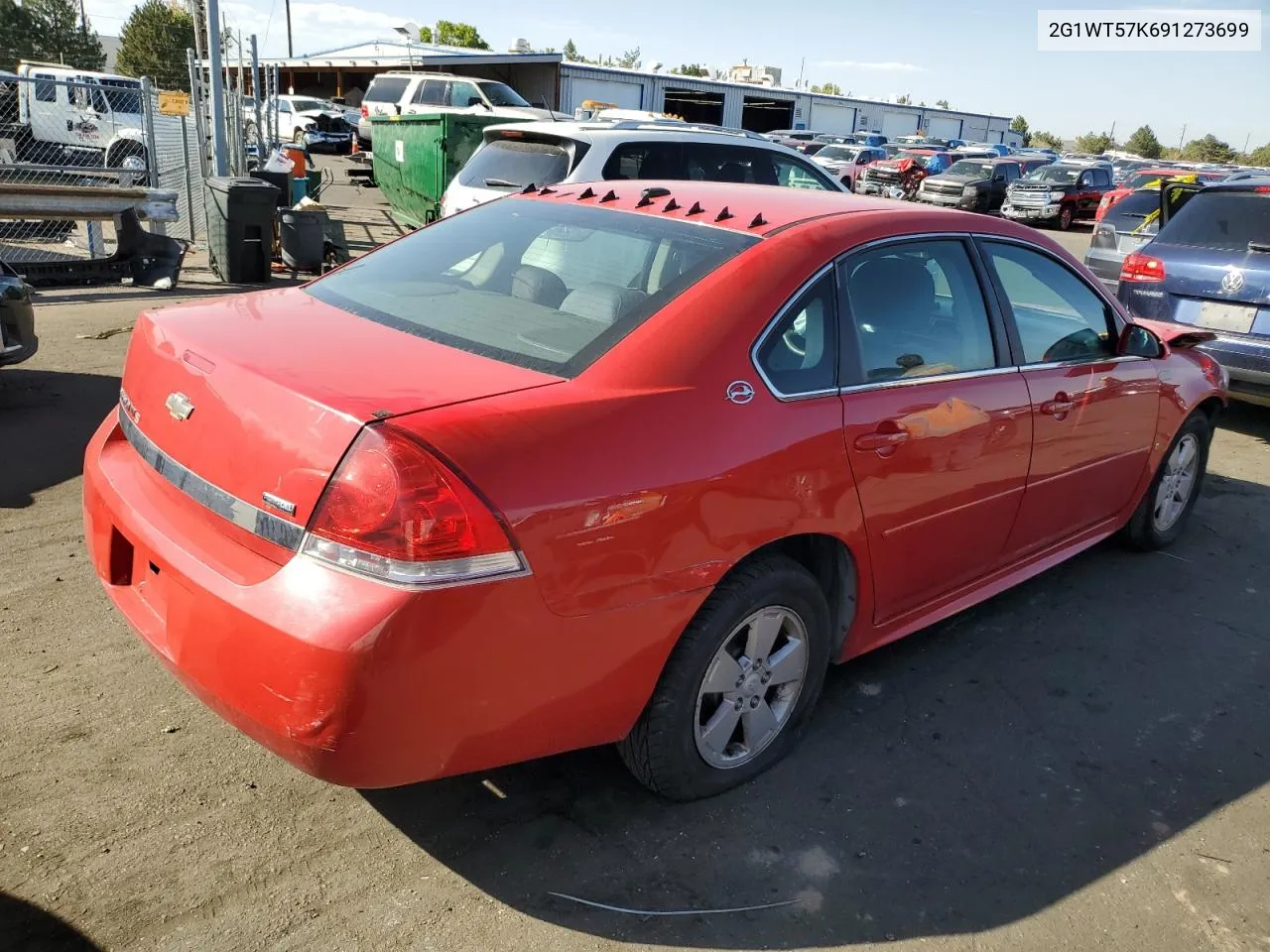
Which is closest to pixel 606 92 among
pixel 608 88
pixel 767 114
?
pixel 608 88

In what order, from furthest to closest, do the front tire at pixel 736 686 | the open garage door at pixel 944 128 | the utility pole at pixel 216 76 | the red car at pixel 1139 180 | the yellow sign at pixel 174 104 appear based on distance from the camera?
the open garage door at pixel 944 128 → the red car at pixel 1139 180 → the yellow sign at pixel 174 104 → the utility pole at pixel 216 76 → the front tire at pixel 736 686

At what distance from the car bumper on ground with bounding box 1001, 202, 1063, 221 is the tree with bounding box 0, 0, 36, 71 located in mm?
38247

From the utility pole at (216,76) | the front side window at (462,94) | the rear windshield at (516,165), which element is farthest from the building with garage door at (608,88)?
the rear windshield at (516,165)

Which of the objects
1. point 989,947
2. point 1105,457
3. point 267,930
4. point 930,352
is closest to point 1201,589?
point 1105,457

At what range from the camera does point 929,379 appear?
3287 mm

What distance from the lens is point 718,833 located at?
2.80 metres

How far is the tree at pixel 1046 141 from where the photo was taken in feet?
307

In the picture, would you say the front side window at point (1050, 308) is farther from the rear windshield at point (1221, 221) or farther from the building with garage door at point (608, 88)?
the building with garage door at point (608, 88)

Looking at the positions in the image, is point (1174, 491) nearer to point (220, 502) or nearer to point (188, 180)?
point (220, 502)

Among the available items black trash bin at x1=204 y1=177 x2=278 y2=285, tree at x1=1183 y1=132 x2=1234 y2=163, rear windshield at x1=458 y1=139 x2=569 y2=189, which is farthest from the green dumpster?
tree at x1=1183 y1=132 x2=1234 y2=163

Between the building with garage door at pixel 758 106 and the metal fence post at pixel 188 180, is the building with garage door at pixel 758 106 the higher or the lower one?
the higher one

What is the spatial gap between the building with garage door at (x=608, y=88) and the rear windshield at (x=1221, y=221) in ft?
107

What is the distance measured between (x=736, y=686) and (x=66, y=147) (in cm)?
1750

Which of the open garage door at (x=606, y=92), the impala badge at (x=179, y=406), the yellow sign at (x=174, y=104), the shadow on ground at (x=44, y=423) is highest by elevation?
the open garage door at (x=606, y=92)
